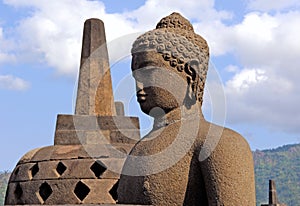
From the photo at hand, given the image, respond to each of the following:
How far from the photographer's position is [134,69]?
16.6 ft

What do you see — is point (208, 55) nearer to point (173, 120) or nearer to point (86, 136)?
point (173, 120)

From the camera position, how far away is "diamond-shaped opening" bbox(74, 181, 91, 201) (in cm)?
1066

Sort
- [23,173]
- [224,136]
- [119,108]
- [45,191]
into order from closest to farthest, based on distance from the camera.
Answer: [224,136] < [119,108] < [45,191] < [23,173]

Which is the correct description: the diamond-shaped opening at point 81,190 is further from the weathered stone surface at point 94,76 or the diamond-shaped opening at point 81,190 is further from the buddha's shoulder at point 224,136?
the buddha's shoulder at point 224,136

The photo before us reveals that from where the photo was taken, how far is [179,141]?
15.3ft

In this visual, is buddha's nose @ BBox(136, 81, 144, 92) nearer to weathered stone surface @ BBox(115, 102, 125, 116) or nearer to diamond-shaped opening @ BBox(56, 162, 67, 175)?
weathered stone surface @ BBox(115, 102, 125, 116)

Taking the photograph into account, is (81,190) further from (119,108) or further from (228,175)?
(228,175)

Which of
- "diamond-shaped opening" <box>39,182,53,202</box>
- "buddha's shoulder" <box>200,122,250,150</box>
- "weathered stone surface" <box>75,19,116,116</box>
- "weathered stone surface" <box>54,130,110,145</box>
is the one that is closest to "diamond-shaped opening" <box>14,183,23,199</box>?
"diamond-shaped opening" <box>39,182,53,202</box>

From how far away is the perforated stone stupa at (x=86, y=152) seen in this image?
10.7 meters

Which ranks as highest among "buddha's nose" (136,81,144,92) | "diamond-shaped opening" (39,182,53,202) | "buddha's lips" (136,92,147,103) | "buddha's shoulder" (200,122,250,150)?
"buddha's nose" (136,81,144,92)

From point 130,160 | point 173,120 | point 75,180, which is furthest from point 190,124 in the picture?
point 75,180

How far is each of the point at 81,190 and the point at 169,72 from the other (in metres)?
6.15

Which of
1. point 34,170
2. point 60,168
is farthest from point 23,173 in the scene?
point 60,168

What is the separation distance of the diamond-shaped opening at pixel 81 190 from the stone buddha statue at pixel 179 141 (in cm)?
583
